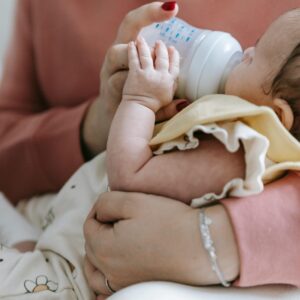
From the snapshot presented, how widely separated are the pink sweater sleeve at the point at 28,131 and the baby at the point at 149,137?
23cm

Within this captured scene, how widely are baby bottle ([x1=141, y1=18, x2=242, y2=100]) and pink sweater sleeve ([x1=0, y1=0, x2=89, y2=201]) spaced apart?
1.10 ft

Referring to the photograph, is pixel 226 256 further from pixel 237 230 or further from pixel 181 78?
pixel 181 78

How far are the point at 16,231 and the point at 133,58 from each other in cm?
36

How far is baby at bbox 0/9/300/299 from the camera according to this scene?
693 millimetres

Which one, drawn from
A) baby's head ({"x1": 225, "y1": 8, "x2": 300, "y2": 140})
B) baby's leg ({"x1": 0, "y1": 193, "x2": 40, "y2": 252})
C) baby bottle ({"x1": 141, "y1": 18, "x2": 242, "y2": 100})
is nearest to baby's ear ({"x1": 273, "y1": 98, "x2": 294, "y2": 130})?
baby's head ({"x1": 225, "y1": 8, "x2": 300, "y2": 140})

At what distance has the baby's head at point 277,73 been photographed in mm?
691

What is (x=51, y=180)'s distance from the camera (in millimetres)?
1118

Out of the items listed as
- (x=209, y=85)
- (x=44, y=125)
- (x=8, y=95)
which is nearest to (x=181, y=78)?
(x=209, y=85)

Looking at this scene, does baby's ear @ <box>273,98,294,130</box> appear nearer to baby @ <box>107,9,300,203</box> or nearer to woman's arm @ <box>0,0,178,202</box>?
baby @ <box>107,9,300,203</box>

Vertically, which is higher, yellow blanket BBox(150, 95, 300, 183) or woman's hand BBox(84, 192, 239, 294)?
yellow blanket BBox(150, 95, 300, 183)

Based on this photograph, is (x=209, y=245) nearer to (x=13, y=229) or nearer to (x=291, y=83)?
(x=291, y=83)

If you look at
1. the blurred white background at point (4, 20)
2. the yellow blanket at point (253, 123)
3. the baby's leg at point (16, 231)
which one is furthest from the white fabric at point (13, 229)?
the blurred white background at point (4, 20)

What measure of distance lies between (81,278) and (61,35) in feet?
1.87

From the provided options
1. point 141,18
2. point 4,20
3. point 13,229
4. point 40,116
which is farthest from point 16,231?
point 4,20
